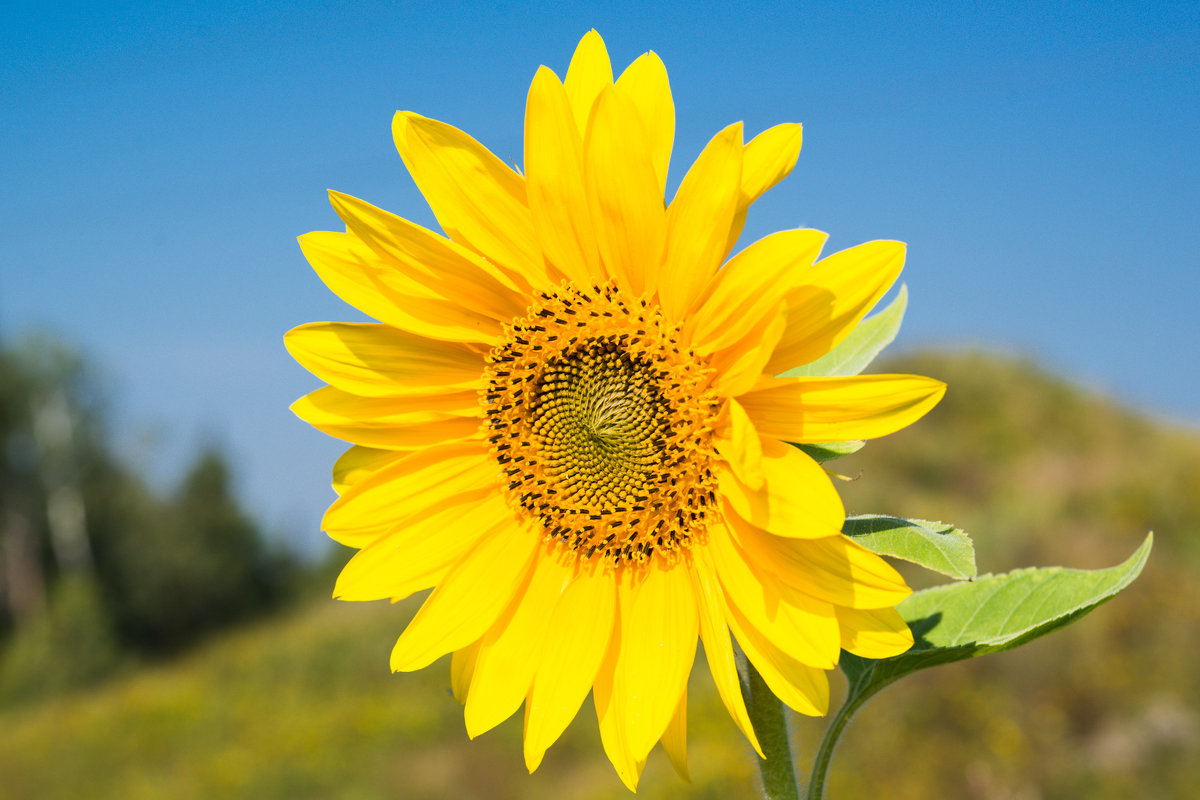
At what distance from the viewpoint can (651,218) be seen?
4.91 ft

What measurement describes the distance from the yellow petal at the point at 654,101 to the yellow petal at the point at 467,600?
2.43ft

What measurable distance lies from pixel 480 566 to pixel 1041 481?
63.5ft

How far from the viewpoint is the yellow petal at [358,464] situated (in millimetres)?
1703

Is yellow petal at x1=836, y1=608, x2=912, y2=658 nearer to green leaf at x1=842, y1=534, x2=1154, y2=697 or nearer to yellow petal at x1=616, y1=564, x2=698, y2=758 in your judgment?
green leaf at x1=842, y1=534, x2=1154, y2=697

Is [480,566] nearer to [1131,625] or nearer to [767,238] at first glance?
[767,238]

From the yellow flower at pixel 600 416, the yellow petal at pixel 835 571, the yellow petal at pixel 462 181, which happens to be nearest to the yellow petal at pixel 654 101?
the yellow flower at pixel 600 416

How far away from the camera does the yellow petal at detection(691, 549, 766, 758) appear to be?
56.1 inches

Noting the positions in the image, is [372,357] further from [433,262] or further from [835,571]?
[835,571]

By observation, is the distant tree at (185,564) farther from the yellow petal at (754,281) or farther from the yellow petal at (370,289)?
the yellow petal at (754,281)

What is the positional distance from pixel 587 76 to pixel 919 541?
3.01ft

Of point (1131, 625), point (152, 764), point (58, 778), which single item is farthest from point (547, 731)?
point (58, 778)

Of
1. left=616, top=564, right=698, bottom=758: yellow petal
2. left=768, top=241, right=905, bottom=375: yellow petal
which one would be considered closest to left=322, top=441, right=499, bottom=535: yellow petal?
left=616, top=564, right=698, bottom=758: yellow petal

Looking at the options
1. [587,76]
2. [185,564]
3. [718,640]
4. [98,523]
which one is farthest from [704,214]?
[98,523]

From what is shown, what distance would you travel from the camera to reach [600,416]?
1.73m
